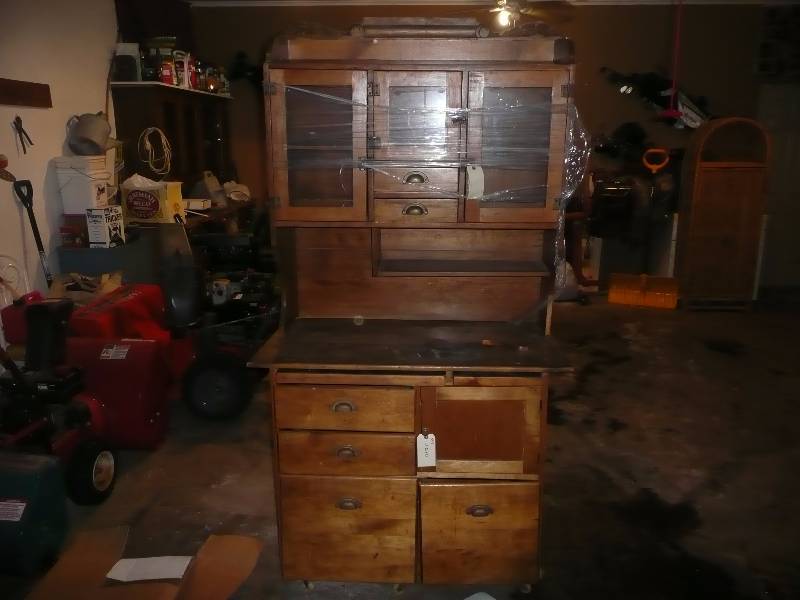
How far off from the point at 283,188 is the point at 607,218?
4120 millimetres

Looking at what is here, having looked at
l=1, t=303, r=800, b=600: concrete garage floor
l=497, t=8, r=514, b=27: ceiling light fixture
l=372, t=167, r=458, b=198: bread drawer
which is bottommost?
l=1, t=303, r=800, b=600: concrete garage floor

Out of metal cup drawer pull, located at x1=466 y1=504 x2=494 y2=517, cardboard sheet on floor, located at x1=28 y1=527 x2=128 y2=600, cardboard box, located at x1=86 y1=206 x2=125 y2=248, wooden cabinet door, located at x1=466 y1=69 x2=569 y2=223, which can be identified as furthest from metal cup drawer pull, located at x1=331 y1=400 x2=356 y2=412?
cardboard box, located at x1=86 y1=206 x2=125 y2=248

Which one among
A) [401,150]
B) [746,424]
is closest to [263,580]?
[401,150]

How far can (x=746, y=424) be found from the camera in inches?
132

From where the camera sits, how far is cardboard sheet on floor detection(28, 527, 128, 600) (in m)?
1.87

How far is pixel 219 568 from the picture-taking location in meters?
1.98

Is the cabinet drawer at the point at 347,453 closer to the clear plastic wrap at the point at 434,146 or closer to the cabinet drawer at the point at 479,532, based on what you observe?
the cabinet drawer at the point at 479,532

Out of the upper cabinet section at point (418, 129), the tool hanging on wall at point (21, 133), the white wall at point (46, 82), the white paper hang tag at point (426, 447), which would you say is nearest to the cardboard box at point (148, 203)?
the white wall at point (46, 82)

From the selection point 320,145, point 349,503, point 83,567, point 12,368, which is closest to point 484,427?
point 349,503

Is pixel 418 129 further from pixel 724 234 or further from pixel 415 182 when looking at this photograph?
pixel 724 234

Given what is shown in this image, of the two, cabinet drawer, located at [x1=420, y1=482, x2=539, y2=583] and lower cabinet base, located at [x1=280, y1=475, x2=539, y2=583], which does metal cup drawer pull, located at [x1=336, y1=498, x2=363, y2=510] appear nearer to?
lower cabinet base, located at [x1=280, y1=475, x2=539, y2=583]

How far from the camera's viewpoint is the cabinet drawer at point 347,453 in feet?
6.45

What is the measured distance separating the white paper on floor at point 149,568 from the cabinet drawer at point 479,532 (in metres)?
0.85

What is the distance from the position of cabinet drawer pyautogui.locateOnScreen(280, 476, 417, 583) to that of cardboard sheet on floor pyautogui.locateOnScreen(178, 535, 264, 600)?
0.13 metres
